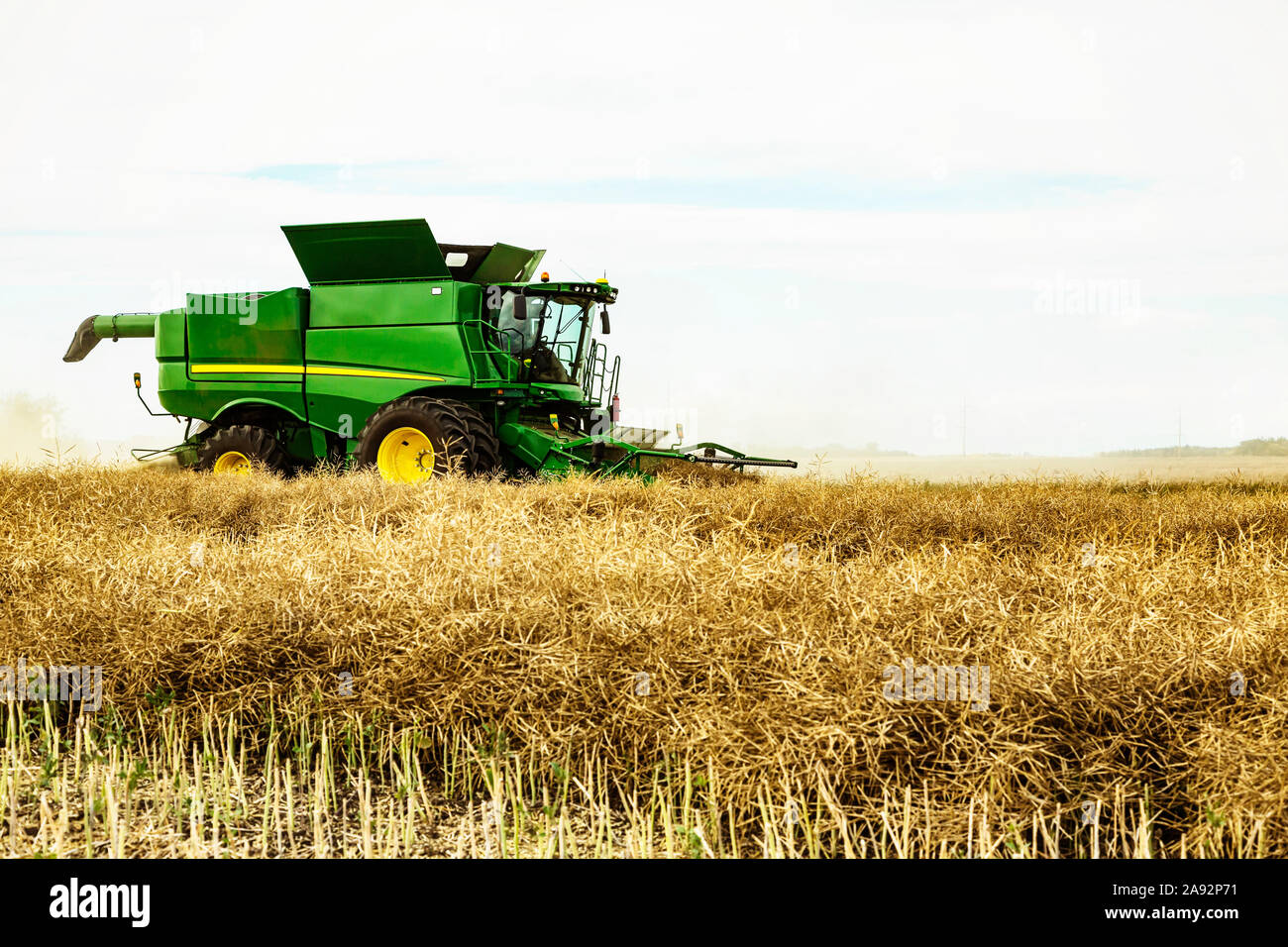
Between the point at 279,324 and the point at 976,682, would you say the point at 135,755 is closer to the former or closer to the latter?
the point at 976,682

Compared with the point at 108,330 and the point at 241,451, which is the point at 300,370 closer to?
the point at 241,451

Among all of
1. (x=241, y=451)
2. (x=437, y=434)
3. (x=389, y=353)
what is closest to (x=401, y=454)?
(x=437, y=434)

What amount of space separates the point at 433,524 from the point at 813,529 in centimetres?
266

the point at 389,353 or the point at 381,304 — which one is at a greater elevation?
the point at 381,304

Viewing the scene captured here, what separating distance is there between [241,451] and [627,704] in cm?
901

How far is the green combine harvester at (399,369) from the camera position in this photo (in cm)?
1030

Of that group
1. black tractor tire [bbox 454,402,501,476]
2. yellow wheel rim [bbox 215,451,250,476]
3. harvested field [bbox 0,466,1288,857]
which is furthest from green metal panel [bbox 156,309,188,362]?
harvested field [bbox 0,466,1288,857]

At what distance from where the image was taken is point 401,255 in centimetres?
1106

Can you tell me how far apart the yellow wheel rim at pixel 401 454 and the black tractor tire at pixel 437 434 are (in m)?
0.01

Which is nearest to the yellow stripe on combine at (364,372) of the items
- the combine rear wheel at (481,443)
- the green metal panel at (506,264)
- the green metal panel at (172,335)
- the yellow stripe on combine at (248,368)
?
the yellow stripe on combine at (248,368)

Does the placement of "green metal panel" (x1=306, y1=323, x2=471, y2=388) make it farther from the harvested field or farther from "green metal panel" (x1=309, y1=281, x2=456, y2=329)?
the harvested field

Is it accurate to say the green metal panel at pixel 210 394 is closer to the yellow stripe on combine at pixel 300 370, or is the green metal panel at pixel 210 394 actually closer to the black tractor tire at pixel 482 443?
the yellow stripe on combine at pixel 300 370

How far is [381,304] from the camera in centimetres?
1116
